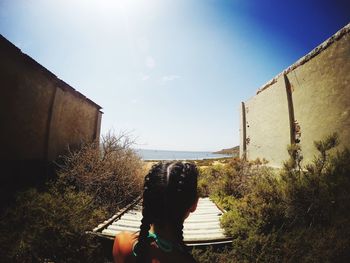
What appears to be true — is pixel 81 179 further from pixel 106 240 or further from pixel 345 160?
pixel 345 160

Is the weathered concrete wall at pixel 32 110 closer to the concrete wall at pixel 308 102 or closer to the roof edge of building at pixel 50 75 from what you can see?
the roof edge of building at pixel 50 75

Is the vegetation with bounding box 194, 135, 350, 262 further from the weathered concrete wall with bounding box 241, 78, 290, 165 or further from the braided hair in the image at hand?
the weathered concrete wall with bounding box 241, 78, 290, 165

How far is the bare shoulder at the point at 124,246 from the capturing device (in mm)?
1305

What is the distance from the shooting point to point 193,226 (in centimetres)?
507

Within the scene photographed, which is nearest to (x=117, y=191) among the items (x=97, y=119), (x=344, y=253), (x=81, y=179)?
(x=81, y=179)

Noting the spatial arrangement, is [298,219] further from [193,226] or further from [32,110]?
[32,110]

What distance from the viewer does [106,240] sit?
4246 mm

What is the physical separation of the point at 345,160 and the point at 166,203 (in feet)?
12.2

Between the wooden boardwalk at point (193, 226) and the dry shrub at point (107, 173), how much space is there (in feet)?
2.41

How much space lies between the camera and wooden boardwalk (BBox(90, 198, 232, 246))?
4.23 meters

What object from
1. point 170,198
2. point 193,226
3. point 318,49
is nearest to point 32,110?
point 193,226

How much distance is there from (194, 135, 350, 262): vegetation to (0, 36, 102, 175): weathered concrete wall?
693 cm

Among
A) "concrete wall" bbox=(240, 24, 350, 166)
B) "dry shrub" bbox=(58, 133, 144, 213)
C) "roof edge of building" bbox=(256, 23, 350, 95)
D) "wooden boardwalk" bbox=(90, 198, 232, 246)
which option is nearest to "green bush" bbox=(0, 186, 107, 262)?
"wooden boardwalk" bbox=(90, 198, 232, 246)

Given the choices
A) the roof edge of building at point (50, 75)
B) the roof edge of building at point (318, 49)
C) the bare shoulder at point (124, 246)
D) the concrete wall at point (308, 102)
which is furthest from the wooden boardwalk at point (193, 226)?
the roof edge of building at point (50, 75)
